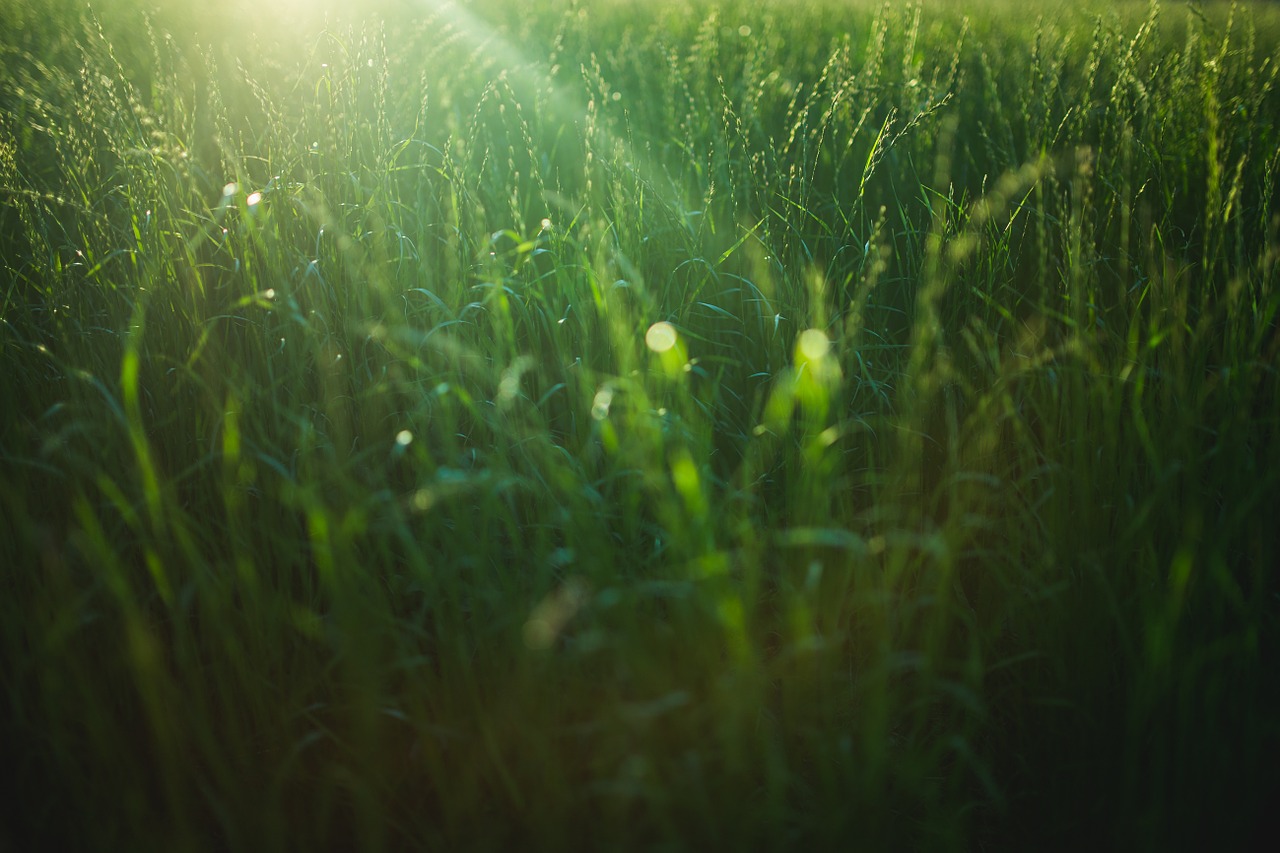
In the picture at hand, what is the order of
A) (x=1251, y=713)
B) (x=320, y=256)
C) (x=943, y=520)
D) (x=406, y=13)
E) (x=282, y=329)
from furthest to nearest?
(x=406, y=13) → (x=320, y=256) → (x=282, y=329) → (x=943, y=520) → (x=1251, y=713)

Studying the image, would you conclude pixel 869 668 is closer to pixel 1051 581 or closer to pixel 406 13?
pixel 1051 581

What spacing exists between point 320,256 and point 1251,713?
1.97m

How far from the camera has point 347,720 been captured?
1.15 meters

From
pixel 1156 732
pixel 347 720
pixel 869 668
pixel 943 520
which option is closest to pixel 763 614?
pixel 869 668

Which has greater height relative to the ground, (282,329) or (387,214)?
(387,214)

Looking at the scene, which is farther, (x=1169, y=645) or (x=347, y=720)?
(x=347, y=720)

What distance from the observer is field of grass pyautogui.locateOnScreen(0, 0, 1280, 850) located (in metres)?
0.98

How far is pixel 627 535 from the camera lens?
3.98 ft

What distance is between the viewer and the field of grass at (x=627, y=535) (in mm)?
981

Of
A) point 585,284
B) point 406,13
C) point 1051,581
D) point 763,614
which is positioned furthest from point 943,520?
point 406,13

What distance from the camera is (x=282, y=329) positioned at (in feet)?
5.60

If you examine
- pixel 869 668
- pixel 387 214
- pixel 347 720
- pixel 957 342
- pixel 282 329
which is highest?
pixel 387 214

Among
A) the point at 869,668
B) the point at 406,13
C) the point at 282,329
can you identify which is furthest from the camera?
the point at 406,13

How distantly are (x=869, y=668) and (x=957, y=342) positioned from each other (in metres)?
0.88
